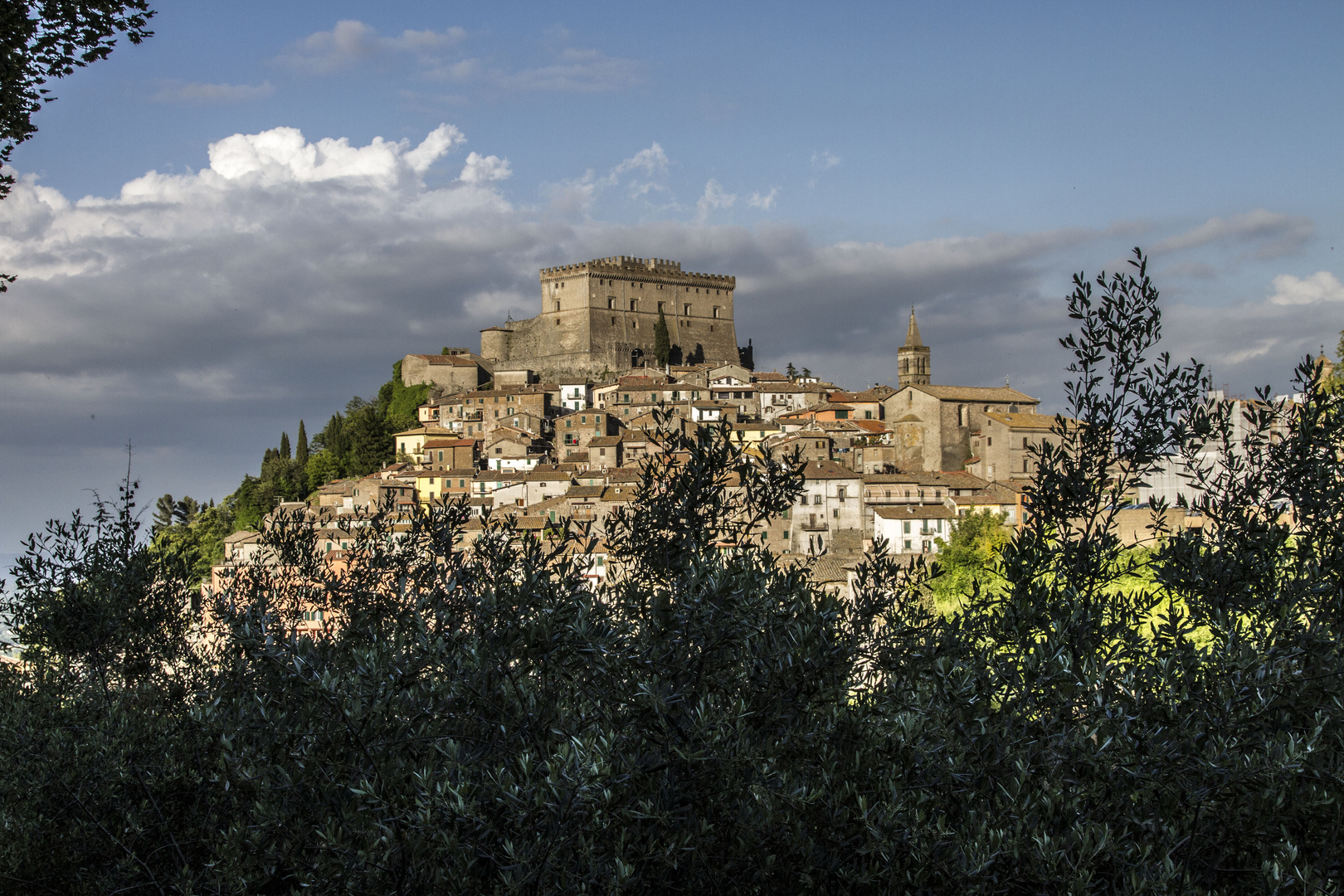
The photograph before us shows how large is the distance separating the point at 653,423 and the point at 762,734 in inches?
2341

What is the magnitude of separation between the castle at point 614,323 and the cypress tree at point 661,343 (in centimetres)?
153

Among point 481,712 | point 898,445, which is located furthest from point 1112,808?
point 898,445

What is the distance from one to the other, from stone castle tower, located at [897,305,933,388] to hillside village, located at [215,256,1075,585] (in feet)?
0.47

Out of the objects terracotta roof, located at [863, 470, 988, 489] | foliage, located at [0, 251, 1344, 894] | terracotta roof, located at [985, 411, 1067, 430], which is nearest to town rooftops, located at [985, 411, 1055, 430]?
terracotta roof, located at [985, 411, 1067, 430]

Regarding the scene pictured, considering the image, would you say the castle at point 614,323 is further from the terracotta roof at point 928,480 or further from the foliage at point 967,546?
the foliage at point 967,546

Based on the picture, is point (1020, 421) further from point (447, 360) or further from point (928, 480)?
point (447, 360)

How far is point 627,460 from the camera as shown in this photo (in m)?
62.9

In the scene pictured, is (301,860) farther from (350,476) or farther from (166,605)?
(350,476)

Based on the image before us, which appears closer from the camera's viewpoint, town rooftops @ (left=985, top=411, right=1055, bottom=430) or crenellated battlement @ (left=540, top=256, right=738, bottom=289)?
town rooftops @ (left=985, top=411, right=1055, bottom=430)

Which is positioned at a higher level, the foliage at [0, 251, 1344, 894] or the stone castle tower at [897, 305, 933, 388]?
the stone castle tower at [897, 305, 933, 388]

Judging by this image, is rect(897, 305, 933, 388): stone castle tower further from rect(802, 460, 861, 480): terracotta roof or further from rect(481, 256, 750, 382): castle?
rect(802, 460, 861, 480): terracotta roof

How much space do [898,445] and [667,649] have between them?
206ft

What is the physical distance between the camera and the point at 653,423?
6569 centimetres

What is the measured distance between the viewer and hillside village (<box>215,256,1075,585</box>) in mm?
51719
